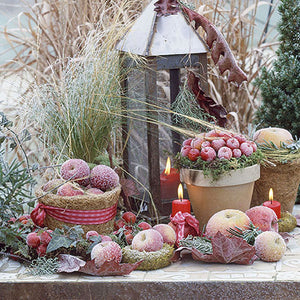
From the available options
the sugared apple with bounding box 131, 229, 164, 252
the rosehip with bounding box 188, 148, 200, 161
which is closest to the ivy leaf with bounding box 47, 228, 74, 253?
the sugared apple with bounding box 131, 229, 164, 252

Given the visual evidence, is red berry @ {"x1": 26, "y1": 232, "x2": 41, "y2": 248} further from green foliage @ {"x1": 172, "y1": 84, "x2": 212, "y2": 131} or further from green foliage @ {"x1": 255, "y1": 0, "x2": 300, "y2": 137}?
green foliage @ {"x1": 255, "y1": 0, "x2": 300, "y2": 137}

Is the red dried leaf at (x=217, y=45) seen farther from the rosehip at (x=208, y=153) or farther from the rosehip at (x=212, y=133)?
the rosehip at (x=208, y=153)

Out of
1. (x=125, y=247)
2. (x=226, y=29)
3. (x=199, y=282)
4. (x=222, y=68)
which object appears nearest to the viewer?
(x=199, y=282)

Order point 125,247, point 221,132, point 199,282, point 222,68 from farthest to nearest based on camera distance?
point 222,68
point 221,132
point 125,247
point 199,282

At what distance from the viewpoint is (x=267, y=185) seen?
2.46m

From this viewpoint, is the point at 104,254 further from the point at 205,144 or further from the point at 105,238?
the point at 205,144

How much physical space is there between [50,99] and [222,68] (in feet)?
2.52

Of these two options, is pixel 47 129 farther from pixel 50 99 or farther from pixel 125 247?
pixel 125 247

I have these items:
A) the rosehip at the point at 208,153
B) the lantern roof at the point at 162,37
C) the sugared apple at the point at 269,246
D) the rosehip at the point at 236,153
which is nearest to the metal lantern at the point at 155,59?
the lantern roof at the point at 162,37

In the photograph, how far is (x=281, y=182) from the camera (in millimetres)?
2428

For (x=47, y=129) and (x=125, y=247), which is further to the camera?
(x=47, y=129)

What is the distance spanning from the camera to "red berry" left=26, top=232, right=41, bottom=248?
6.51 feet

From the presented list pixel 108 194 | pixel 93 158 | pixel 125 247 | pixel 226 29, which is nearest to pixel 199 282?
pixel 125 247

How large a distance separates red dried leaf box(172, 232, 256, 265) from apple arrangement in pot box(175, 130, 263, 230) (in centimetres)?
31
